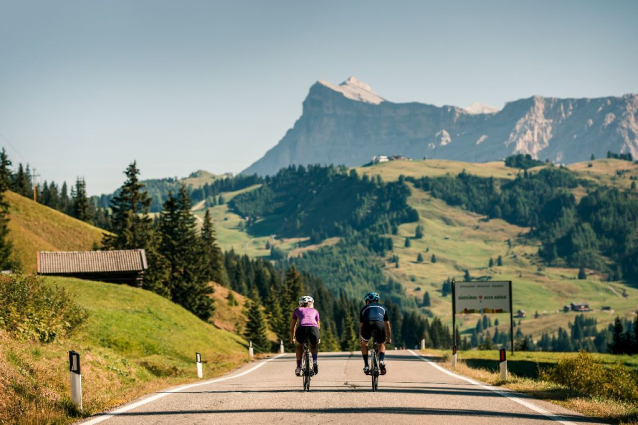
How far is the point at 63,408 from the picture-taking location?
13.9 m

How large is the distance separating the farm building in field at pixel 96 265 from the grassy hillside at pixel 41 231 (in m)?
25.1

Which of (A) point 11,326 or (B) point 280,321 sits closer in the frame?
(A) point 11,326

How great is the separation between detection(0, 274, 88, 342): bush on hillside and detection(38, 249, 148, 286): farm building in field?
138 feet

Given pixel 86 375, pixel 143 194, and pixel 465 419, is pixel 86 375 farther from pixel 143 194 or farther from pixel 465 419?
pixel 143 194

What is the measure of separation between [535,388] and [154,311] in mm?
39471

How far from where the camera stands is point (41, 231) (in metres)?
108

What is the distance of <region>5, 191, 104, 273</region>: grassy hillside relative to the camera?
327 ft

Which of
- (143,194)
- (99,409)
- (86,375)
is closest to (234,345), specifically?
(143,194)

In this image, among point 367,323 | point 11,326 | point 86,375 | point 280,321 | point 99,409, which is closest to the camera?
point 99,409

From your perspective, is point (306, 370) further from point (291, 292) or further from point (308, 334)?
point (291, 292)

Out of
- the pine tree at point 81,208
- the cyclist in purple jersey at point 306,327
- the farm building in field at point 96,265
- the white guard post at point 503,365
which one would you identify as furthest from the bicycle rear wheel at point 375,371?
the pine tree at point 81,208

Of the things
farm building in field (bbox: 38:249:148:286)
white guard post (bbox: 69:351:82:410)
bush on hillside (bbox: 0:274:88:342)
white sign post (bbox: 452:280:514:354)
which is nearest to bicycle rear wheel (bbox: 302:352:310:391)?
white guard post (bbox: 69:351:82:410)

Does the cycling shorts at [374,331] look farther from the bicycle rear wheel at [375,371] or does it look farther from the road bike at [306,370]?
the road bike at [306,370]

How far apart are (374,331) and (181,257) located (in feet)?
238
